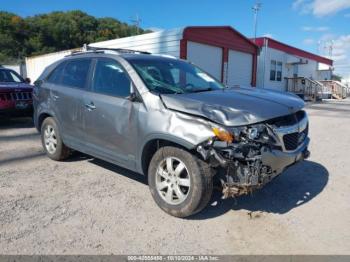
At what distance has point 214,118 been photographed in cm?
325

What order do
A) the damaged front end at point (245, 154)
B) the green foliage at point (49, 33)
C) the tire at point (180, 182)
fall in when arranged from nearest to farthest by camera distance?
1. the damaged front end at point (245, 154)
2. the tire at point (180, 182)
3. the green foliage at point (49, 33)

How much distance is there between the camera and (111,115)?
165 inches

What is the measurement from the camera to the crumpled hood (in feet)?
10.6

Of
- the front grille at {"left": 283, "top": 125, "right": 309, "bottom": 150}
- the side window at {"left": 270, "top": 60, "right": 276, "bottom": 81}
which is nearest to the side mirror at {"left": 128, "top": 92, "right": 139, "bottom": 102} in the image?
the front grille at {"left": 283, "top": 125, "right": 309, "bottom": 150}

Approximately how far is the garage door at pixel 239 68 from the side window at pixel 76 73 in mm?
13010

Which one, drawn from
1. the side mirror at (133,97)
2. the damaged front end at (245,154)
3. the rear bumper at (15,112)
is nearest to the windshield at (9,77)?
the rear bumper at (15,112)

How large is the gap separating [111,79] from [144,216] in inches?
74.8

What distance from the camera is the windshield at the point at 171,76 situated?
403cm

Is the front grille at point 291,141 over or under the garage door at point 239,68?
under

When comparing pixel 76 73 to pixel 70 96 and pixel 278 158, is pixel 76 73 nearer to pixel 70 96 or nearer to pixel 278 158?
pixel 70 96

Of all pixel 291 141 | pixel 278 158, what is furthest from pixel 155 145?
pixel 291 141

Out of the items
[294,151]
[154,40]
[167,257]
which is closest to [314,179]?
[294,151]

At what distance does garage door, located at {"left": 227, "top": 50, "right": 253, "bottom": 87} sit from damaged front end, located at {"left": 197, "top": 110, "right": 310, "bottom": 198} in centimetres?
1437

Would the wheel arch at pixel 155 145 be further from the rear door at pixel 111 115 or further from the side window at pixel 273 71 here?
the side window at pixel 273 71
